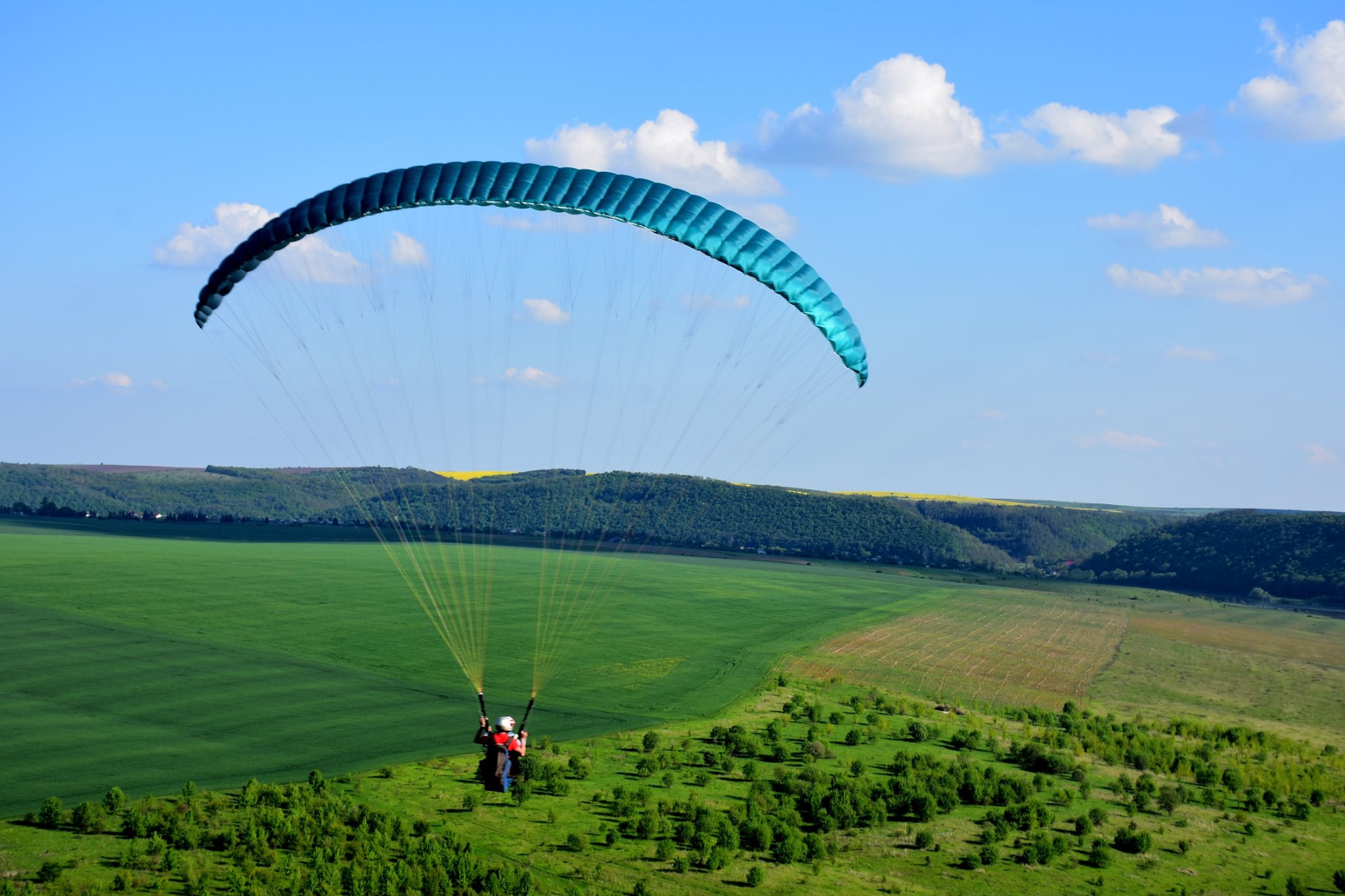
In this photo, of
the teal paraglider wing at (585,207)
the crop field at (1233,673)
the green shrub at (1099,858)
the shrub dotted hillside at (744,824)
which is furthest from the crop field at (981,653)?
the teal paraglider wing at (585,207)

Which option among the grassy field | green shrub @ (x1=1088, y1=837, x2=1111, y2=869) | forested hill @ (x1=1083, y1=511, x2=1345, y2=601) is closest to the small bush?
green shrub @ (x1=1088, y1=837, x2=1111, y2=869)

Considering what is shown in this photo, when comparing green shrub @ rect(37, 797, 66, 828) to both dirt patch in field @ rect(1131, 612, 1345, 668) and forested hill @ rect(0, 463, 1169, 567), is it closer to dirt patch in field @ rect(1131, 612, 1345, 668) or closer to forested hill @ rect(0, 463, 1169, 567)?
dirt patch in field @ rect(1131, 612, 1345, 668)

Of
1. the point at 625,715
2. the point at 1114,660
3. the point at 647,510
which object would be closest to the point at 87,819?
the point at 625,715

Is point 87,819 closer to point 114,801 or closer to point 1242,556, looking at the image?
point 114,801

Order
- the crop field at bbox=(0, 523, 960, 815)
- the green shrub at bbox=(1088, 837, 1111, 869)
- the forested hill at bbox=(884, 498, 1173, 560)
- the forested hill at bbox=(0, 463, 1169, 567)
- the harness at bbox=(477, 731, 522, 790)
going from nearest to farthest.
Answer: the harness at bbox=(477, 731, 522, 790) → the green shrub at bbox=(1088, 837, 1111, 869) → the crop field at bbox=(0, 523, 960, 815) → the forested hill at bbox=(0, 463, 1169, 567) → the forested hill at bbox=(884, 498, 1173, 560)

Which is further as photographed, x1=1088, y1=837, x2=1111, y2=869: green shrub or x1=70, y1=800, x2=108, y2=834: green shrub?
x1=1088, y1=837, x2=1111, y2=869: green shrub

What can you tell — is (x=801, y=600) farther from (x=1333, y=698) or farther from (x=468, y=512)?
(x=468, y=512)

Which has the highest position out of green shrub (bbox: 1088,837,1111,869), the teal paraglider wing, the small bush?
the teal paraglider wing
